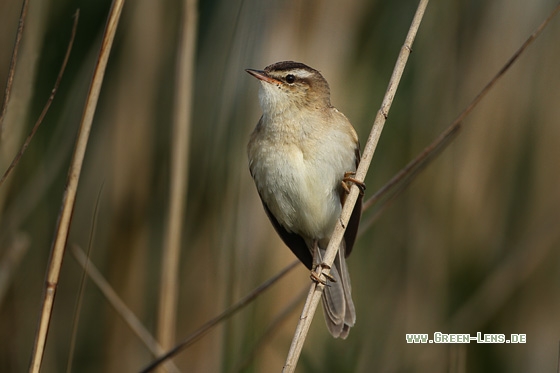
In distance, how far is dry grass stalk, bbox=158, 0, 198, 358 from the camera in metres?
2.14

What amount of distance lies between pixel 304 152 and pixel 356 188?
460 mm

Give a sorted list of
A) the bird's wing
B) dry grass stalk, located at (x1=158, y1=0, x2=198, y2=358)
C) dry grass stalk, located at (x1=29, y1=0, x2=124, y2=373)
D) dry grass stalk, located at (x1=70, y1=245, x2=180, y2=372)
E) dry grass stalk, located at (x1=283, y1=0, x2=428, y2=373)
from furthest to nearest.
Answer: the bird's wing
dry grass stalk, located at (x1=158, y1=0, x2=198, y2=358)
dry grass stalk, located at (x1=70, y1=245, x2=180, y2=372)
dry grass stalk, located at (x1=283, y1=0, x2=428, y2=373)
dry grass stalk, located at (x1=29, y1=0, x2=124, y2=373)

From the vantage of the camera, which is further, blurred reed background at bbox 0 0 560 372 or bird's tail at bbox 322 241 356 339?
blurred reed background at bbox 0 0 560 372

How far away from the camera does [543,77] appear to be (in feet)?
9.35

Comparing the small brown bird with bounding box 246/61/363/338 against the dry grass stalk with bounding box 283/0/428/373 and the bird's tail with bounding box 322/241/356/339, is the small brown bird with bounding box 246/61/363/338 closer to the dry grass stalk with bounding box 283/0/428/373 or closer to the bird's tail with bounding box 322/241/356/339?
the bird's tail with bounding box 322/241/356/339

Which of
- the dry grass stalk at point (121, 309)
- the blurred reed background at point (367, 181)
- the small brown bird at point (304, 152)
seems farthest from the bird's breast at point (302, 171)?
the dry grass stalk at point (121, 309)

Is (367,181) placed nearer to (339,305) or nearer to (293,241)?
(293,241)

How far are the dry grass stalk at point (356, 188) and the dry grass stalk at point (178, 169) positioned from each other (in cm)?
57

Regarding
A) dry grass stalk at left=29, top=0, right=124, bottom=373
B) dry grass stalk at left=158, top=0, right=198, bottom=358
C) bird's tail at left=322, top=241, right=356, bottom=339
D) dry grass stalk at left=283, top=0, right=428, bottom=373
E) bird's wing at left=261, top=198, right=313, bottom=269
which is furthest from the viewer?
bird's wing at left=261, top=198, right=313, bottom=269

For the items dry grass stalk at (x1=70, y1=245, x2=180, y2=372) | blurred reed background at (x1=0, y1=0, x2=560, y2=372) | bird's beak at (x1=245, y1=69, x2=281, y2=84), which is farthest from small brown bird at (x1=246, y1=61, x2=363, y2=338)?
dry grass stalk at (x1=70, y1=245, x2=180, y2=372)

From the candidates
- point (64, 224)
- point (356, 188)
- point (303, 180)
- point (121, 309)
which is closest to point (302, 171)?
point (303, 180)

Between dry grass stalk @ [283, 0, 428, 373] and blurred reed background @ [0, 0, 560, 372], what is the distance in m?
0.68

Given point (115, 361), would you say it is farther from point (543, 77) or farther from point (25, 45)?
point (543, 77)

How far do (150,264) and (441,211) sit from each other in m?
1.20
